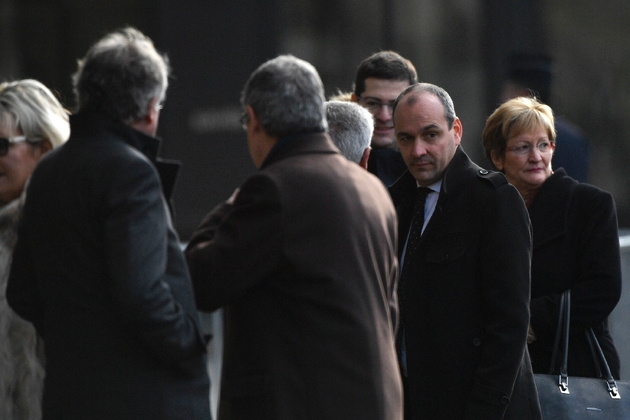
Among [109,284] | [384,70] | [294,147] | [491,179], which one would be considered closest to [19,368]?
[109,284]

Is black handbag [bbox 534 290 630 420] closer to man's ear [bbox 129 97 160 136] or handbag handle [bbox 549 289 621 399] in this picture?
handbag handle [bbox 549 289 621 399]

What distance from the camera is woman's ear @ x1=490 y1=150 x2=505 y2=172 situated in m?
4.51

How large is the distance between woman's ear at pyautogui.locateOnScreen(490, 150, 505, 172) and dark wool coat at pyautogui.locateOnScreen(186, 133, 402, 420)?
1645 mm

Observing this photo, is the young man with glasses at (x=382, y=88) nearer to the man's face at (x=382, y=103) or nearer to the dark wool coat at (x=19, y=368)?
the man's face at (x=382, y=103)

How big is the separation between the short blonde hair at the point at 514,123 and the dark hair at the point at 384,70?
1.83ft

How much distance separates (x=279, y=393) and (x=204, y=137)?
210 inches

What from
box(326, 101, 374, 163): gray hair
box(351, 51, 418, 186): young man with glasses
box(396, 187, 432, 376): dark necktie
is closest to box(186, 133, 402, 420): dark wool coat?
box(326, 101, 374, 163): gray hair

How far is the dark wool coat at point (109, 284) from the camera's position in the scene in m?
2.74

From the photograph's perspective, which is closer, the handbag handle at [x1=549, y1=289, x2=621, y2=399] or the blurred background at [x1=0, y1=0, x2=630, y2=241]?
the handbag handle at [x1=549, y1=289, x2=621, y2=399]

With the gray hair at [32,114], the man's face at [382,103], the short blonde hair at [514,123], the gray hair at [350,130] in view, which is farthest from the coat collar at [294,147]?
the man's face at [382,103]

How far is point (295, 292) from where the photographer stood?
289cm

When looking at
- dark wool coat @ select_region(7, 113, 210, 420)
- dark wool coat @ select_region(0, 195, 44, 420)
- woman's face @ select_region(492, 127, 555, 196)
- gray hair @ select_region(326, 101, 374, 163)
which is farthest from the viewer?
woman's face @ select_region(492, 127, 555, 196)

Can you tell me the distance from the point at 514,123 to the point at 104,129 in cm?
212

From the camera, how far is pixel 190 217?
7938 mm
